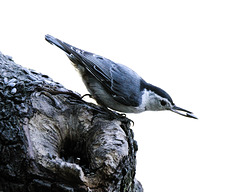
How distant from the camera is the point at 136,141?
246cm

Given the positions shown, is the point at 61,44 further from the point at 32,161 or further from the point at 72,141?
the point at 32,161

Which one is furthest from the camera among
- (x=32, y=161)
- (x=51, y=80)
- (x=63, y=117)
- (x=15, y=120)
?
(x=51, y=80)

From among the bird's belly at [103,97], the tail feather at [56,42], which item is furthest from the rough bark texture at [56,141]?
the tail feather at [56,42]

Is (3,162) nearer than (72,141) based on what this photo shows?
Yes

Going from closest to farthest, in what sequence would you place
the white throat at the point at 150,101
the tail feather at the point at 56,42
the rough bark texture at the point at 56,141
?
the rough bark texture at the point at 56,141 → the tail feather at the point at 56,42 → the white throat at the point at 150,101

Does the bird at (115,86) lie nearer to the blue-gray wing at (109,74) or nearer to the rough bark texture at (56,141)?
the blue-gray wing at (109,74)

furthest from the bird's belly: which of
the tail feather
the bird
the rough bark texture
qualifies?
the tail feather

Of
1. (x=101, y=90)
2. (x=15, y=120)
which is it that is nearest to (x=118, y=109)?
(x=101, y=90)

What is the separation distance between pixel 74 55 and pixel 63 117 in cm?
53

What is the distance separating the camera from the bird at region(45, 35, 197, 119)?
2.69 meters

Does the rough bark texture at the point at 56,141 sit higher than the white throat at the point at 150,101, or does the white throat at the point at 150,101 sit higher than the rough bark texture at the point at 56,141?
the white throat at the point at 150,101

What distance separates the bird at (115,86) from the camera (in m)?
2.69

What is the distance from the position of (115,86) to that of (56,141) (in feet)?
2.14

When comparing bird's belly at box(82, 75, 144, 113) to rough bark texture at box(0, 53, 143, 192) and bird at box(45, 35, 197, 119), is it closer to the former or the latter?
bird at box(45, 35, 197, 119)
